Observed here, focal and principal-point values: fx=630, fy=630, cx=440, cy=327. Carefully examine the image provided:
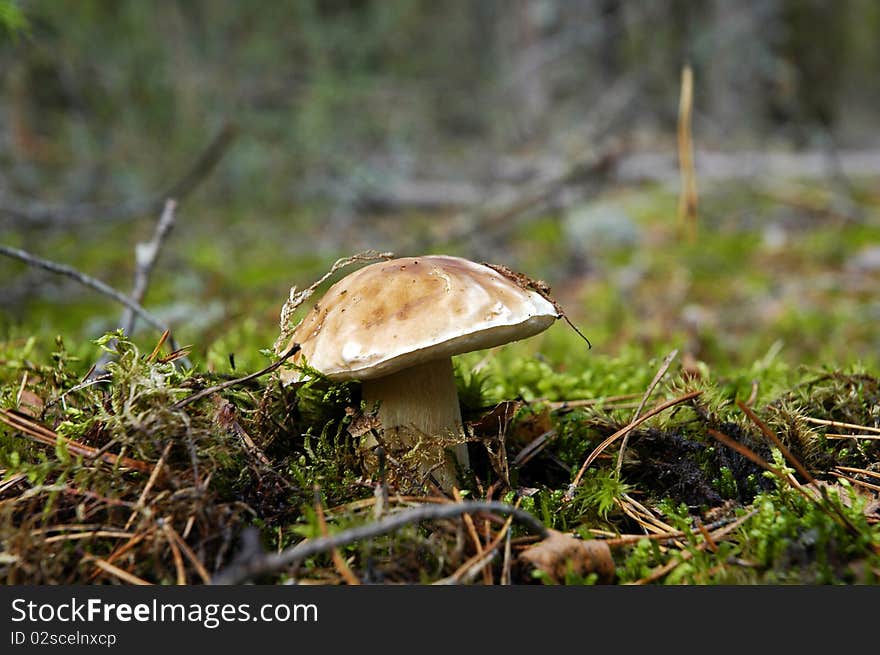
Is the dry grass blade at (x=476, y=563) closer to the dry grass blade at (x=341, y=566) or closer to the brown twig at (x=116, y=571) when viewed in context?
the dry grass blade at (x=341, y=566)

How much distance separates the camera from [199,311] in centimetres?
398

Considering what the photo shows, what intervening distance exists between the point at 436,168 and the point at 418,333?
30.1ft

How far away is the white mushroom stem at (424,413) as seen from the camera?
1524 millimetres

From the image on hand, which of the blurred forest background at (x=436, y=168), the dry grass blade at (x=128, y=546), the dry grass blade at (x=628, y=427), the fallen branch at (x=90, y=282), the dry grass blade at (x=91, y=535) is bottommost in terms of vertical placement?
the dry grass blade at (x=128, y=546)

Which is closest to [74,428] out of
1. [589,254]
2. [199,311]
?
[199,311]

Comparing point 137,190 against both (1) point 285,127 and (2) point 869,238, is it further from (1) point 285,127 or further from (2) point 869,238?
(2) point 869,238

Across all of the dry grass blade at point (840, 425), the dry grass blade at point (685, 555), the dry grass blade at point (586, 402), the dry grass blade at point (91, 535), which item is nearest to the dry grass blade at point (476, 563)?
the dry grass blade at point (685, 555)

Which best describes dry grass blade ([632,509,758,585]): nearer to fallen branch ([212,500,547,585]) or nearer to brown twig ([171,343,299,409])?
fallen branch ([212,500,547,585])

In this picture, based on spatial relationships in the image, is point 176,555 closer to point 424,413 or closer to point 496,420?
point 424,413

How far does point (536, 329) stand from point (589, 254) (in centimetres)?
519

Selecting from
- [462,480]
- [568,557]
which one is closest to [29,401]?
[462,480]

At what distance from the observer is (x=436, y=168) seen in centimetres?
1008

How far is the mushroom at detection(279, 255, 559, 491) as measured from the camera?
130 centimetres

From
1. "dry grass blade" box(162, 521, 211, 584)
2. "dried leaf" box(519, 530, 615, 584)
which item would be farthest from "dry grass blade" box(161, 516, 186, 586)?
"dried leaf" box(519, 530, 615, 584)
